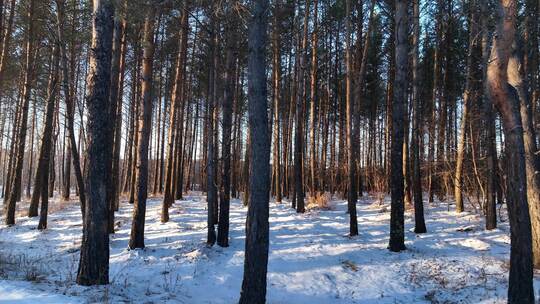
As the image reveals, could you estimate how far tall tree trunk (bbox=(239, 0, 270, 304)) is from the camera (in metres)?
6.35

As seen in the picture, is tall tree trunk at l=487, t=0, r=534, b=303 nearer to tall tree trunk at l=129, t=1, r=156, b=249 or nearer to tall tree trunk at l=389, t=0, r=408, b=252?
tall tree trunk at l=389, t=0, r=408, b=252

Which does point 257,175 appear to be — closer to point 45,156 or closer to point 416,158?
point 416,158

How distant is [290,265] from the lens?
938 centimetres

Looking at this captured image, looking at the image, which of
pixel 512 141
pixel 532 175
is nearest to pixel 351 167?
pixel 532 175

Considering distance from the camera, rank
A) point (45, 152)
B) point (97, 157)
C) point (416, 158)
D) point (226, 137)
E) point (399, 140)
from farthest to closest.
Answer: point (45, 152) → point (416, 158) → point (226, 137) → point (399, 140) → point (97, 157)

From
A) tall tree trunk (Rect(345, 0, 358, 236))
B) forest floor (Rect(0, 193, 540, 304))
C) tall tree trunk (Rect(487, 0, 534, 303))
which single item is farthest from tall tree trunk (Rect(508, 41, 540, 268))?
tall tree trunk (Rect(345, 0, 358, 236))

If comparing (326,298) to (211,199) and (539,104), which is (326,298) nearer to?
(211,199)

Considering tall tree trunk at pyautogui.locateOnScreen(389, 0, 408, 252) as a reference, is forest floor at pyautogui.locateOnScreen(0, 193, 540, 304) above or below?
below

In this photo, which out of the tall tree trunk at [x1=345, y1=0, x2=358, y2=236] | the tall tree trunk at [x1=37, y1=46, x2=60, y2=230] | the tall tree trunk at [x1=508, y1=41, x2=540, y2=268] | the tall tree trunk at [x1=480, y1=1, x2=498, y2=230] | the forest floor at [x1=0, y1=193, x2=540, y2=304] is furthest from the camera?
the tall tree trunk at [x1=37, y1=46, x2=60, y2=230]

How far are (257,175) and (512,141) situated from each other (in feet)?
13.9

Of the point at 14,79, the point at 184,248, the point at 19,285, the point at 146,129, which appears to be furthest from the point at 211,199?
the point at 14,79

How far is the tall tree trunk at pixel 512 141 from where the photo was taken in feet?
20.6

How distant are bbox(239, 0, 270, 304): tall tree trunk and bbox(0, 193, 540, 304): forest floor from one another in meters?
1.60

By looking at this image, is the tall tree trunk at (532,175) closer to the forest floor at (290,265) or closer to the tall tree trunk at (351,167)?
the forest floor at (290,265)
